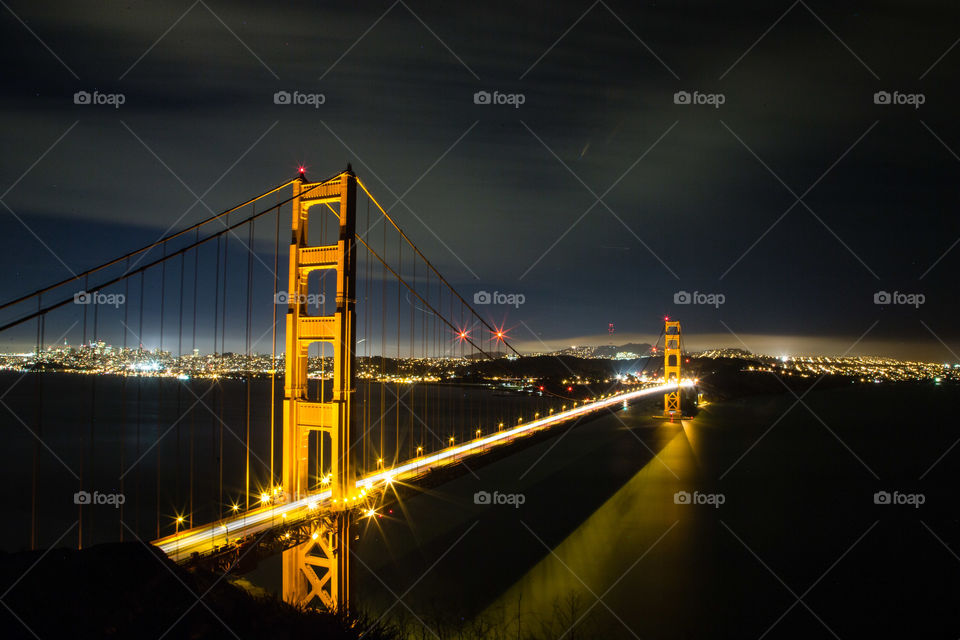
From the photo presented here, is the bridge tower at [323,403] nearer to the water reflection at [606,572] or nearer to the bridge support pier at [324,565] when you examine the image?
the bridge support pier at [324,565]

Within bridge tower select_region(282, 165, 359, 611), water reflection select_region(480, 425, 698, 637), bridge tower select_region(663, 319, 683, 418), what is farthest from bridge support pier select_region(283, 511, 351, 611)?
bridge tower select_region(663, 319, 683, 418)

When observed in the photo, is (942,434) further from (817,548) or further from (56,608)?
(56,608)

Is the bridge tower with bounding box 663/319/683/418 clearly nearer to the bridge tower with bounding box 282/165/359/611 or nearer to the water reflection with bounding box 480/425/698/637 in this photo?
the water reflection with bounding box 480/425/698/637

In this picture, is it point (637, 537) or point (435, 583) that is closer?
point (435, 583)

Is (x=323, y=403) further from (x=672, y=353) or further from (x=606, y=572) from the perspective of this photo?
(x=672, y=353)

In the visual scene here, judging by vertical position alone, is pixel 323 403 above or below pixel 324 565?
above

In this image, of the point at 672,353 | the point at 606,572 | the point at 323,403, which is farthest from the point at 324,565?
the point at 672,353

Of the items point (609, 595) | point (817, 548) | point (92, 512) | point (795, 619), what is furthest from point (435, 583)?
point (92, 512)

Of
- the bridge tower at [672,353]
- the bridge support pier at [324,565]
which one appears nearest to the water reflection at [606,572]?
the bridge support pier at [324,565]
